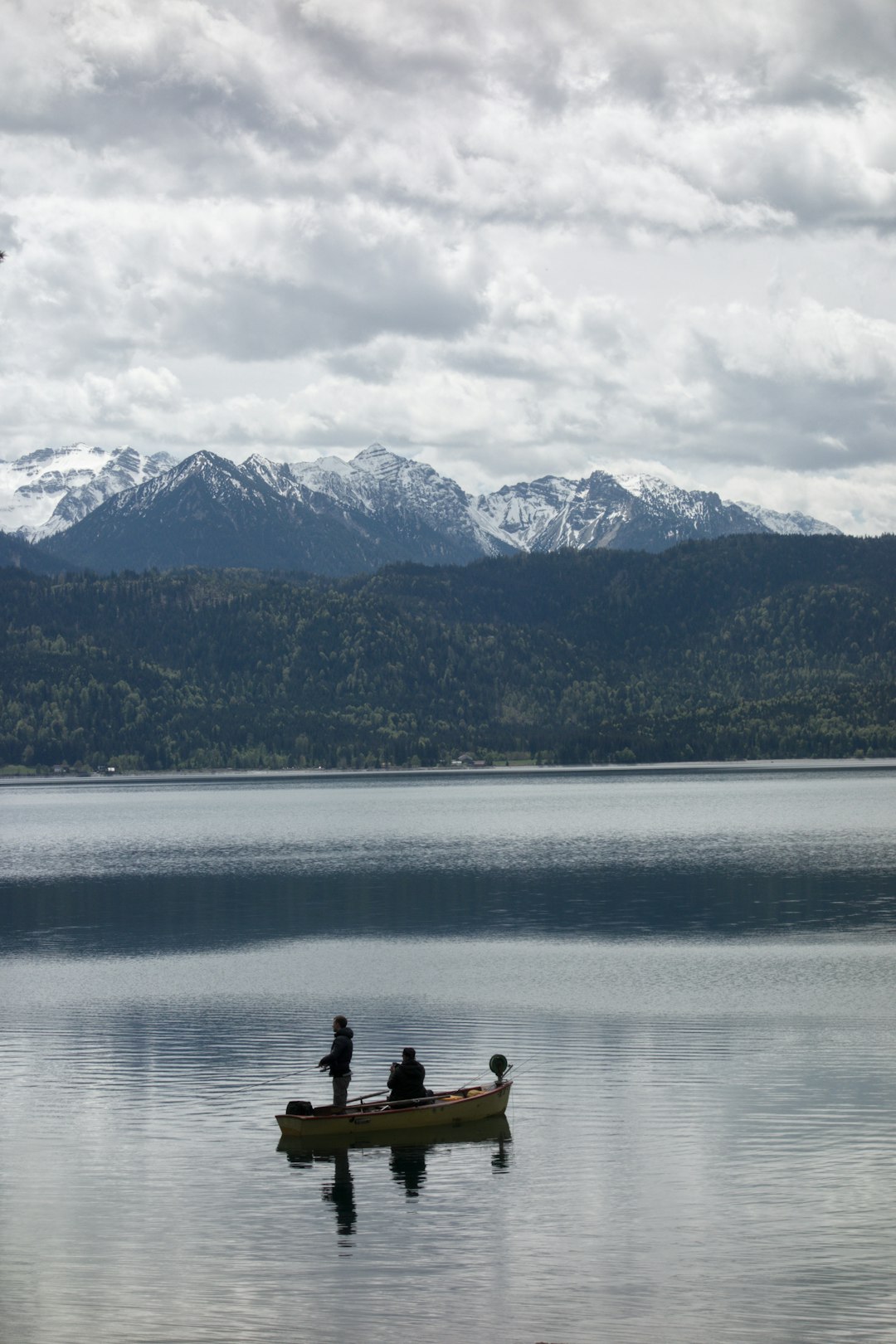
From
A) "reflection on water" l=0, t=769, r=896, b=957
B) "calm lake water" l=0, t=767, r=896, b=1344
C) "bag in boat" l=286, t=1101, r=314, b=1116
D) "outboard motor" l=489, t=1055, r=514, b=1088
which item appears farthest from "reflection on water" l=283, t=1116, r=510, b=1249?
"reflection on water" l=0, t=769, r=896, b=957

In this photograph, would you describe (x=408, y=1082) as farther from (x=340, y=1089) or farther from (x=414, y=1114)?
(x=340, y=1089)

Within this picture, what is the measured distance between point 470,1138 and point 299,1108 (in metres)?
5.69

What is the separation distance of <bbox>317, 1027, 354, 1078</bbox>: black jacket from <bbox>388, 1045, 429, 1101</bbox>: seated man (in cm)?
159

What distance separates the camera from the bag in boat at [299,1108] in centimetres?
4906

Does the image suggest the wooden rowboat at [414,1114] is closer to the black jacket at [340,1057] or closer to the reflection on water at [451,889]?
→ the black jacket at [340,1057]

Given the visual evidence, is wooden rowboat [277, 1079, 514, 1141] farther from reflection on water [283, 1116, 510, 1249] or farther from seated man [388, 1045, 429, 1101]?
seated man [388, 1045, 429, 1101]

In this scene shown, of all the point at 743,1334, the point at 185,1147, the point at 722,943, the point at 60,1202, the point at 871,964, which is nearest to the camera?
the point at 743,1334

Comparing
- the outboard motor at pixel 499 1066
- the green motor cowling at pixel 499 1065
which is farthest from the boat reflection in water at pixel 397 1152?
the green motor cowling at pixel 499 1065

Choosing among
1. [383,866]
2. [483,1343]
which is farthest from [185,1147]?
[383,866]

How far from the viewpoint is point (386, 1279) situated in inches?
1444

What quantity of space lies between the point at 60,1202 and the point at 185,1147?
5959 mm

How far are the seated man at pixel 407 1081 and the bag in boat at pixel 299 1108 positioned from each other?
3.18m

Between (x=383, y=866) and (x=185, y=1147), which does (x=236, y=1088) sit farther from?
(x=383, y=866)

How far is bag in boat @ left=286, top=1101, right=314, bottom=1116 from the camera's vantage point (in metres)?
49.1
